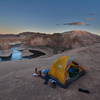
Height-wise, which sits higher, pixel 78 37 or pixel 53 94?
pixel 78 37

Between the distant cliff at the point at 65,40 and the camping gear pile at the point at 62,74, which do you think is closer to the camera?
the camping gear pile at the point at 62,74

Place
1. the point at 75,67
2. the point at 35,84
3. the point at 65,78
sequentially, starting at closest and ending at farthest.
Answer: the point at 65,78 → the point at 35,84 → the point at 75,67

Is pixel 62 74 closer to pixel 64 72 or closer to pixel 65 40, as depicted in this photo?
pixel 64 72

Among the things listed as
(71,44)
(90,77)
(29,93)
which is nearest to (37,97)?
(29,93)

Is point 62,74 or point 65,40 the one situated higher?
point 65,40

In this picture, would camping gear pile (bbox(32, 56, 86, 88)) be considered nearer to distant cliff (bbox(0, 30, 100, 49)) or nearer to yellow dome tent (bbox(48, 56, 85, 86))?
yellow dome tent (bbox(48, 56, 85, 86))

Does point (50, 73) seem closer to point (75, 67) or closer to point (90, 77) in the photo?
point (75, 67)

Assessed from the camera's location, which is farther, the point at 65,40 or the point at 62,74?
the point at 65,40

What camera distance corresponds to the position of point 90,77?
18.5 feet

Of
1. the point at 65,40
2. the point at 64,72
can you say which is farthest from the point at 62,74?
the point at 65,40

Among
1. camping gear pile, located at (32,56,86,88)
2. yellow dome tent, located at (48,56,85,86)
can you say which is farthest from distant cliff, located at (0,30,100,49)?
camping gear pile, located at (32,56,86,88)

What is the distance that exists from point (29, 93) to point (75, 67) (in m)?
3.00

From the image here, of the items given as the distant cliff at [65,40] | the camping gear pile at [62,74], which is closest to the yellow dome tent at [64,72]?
the camping gear pile at [62,74]

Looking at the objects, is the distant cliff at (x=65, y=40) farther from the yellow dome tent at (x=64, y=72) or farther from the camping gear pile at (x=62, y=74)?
the camping gear pile at (x=62, y=74)
